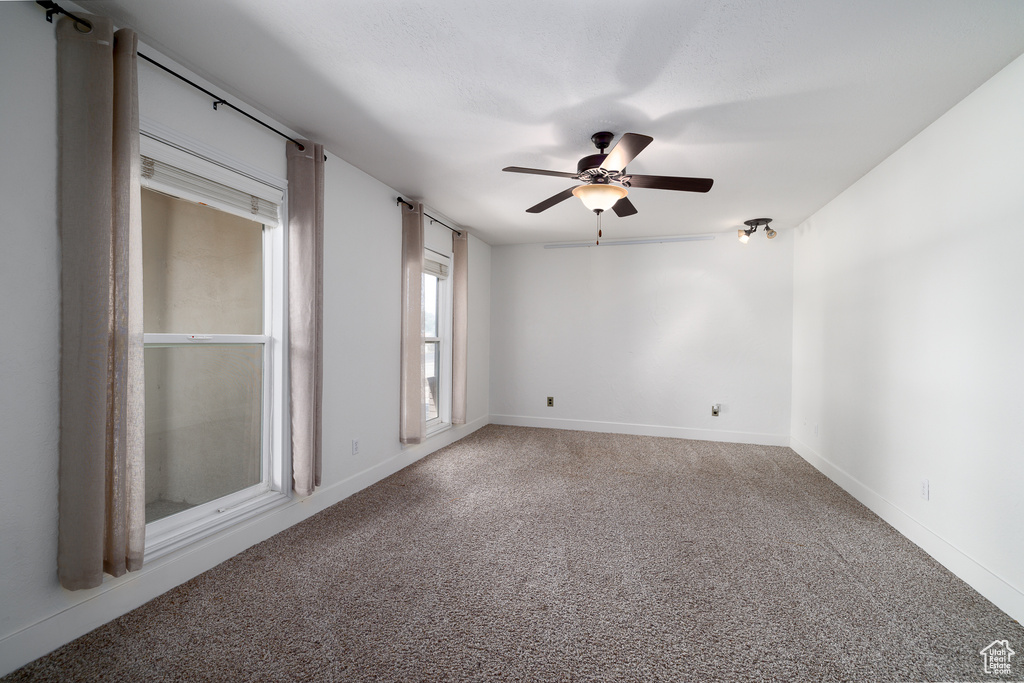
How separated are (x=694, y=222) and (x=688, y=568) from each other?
3502 mm

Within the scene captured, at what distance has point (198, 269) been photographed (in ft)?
7.64

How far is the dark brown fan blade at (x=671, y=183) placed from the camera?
99.0 inches

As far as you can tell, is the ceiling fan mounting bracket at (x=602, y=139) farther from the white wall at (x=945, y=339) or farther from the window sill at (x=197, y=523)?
the window sill at (x=197, y=523)

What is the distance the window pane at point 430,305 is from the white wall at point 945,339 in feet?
12.4

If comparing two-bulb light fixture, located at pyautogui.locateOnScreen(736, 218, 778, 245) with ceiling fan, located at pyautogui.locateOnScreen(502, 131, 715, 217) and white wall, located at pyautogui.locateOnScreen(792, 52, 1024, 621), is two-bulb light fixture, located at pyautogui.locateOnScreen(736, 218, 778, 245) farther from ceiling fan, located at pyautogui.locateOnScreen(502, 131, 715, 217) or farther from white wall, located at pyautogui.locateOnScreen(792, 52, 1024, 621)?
ceiling fan, located at pyautogui.locateOnScreen(502, 131, 715, 217)

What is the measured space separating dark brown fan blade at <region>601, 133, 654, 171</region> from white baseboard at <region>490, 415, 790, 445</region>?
367 cm

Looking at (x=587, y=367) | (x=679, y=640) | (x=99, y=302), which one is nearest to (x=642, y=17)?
(x=99, y=302)

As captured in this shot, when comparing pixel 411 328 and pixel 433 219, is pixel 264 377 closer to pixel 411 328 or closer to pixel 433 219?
pixel 411 328

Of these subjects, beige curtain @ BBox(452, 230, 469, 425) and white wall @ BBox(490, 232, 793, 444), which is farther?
white wall @ BBox(490, 232, 793, 444)

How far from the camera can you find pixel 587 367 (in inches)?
217

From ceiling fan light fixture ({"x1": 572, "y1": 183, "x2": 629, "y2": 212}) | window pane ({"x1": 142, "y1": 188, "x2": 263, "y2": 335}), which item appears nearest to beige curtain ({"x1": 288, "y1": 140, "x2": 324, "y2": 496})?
window pane ({"x1": 142, "y1": 188, "x2": 263, "y2": 335})

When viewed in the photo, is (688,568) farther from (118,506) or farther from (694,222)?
(694,222)

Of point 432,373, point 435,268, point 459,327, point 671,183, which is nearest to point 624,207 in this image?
point 671,183

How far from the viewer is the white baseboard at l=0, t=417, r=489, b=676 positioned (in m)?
1.53
